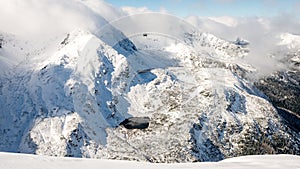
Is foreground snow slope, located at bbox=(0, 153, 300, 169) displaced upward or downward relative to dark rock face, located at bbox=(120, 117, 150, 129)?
upward

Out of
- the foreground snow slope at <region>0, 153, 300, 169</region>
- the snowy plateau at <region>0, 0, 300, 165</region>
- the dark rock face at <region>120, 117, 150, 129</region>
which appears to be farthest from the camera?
the dark rock face at <region>120, 117, 150, 129</region>

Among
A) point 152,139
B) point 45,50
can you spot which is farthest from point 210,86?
point 45,50

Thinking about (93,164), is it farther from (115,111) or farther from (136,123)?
(115,111)

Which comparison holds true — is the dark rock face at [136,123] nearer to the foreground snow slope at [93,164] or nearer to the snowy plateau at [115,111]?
the snowy plateau at [115,111]

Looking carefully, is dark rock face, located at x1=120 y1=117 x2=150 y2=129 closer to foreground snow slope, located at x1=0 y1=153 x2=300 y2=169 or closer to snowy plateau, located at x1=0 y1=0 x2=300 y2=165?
snowy plateau, located at x1=0 y1=0 x2=300 y2=165

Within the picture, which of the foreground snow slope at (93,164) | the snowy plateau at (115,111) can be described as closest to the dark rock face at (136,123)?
the snowy plateau at (115,111)

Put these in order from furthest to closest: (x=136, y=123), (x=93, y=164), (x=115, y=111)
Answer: (x=115, y=111) < (x=136, y=123) < (x=93, y=164)

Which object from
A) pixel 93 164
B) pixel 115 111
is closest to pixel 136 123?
pixel 115 111

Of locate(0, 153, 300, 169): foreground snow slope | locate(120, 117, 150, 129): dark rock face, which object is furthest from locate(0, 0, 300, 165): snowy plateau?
locate(0, 153, 300, 169): foreground snow slope

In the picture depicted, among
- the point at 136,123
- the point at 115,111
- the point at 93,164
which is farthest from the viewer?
the point at 115,111

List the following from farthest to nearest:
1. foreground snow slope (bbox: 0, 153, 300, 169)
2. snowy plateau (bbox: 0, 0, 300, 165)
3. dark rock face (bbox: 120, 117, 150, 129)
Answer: dark rock face (bbox: 120, 117, 150, 129), snowy plateau (bbox: 0, 0, 300, 165), foreground snow slope (bbox: 0, 153, 300, 169)
